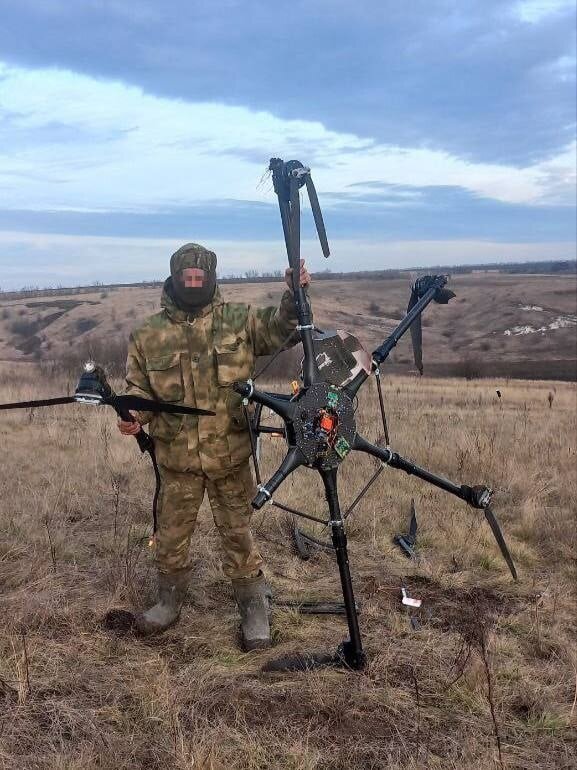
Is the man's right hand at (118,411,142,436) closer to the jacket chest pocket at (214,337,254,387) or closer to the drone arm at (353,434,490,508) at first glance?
the jacket chest pocket at (214,337,254,387)

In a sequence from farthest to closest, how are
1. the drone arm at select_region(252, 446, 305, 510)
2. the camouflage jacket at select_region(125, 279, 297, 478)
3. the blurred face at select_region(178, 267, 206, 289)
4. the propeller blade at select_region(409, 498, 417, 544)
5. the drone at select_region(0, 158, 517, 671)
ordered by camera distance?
1. the propeller blade at select_region(409, 498, 417, 544)
2. the camouflage jacket at select_region(125, 279, 297, 478)
3. the blurred face at select_region(178, 267, 206, 289)
4. the drone at select_region(0, 158, 517, 671)
5. the drone arm at select_region(252, 446, 305, 510)

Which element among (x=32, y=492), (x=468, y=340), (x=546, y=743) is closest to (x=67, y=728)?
(x=546, y=743)

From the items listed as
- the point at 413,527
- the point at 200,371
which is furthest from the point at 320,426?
the point at 413,527

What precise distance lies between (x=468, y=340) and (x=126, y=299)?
25.7 metres

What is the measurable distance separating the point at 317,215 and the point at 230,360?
1030 millimetres

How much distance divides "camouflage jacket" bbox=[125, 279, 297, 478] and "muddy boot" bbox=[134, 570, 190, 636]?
0.81 metres

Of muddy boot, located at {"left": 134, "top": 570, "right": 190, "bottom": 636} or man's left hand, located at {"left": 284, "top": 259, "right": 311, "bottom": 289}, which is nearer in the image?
man's left hand, located at {"left": 284, "top": 259, "right": 311, "bottom": 289}

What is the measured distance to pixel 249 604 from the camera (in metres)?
4.41

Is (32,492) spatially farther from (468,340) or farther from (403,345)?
A: (468,340)

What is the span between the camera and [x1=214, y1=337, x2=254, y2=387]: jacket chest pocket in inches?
163

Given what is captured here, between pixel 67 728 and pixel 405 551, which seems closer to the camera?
pixel 67 728

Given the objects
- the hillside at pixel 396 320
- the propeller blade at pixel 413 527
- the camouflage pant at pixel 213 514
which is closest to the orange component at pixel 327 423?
the camouflage pant at pixel 213 514

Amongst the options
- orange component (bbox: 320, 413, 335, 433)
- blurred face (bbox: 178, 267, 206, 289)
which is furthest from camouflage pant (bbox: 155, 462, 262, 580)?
blurred face (bbox: 178, 267, 206, 289)

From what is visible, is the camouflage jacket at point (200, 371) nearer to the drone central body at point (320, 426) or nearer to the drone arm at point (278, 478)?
the drone central body at point (320, 426)
